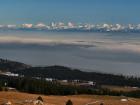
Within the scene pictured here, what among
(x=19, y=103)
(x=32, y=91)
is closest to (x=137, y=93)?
(x=32, y=91)

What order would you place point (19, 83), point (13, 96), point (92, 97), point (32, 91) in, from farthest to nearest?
point (19, 83)
point (32, 91)
point (92, 97)
point (13, 96)

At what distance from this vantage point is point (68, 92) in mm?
160625

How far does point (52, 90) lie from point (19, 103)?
5751cm

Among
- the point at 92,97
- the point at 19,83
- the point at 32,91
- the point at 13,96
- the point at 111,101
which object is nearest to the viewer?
the point at 13,96

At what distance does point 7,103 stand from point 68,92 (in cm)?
6722

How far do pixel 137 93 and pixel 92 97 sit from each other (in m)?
35.3

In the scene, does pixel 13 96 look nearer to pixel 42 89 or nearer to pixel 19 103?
pixel 19 103

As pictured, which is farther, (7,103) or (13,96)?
(13,96)

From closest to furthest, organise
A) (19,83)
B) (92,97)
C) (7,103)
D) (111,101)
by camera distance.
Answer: (7,103) → (111,101) → (92,97) → (19,83)

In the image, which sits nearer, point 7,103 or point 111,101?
point 7,103

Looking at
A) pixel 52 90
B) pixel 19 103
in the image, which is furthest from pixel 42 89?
pixel 19 103

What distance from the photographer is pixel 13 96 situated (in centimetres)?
12050

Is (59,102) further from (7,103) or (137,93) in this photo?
(137,93)

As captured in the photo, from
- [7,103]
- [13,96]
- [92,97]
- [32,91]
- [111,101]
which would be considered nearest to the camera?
[7,103]
